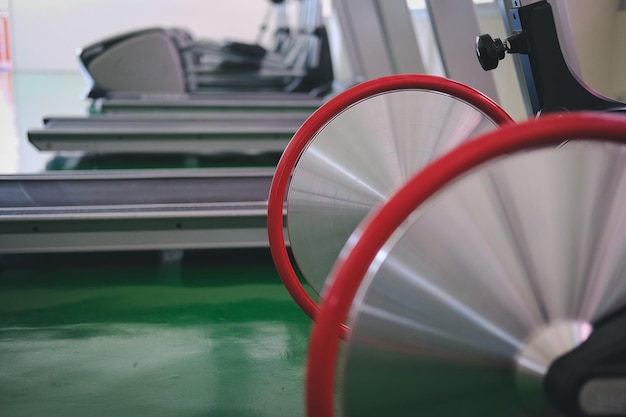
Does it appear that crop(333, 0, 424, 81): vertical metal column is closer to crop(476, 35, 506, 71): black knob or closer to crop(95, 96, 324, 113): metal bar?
crop(95, 96, 324, 113): metal bar

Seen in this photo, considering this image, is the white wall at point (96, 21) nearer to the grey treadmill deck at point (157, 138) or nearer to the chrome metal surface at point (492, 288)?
the grey treadmill deck at point (157, 138)

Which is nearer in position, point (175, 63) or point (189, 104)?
point (189, 104)

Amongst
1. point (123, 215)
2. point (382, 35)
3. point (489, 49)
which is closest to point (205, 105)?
point (382, 35)

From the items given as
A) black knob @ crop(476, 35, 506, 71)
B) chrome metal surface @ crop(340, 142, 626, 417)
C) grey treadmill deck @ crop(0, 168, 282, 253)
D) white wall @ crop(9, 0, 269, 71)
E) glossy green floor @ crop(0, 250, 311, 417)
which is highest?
white wall @ crop(9, 0, 269, 71)

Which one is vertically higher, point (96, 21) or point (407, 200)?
point (96, 21)

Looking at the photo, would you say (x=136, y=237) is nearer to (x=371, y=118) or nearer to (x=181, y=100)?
(x=371, y=118)

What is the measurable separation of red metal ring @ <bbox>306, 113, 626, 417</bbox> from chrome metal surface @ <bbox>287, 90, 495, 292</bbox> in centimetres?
87

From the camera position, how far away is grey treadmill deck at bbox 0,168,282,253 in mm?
2939

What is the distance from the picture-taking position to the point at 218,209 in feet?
10.1

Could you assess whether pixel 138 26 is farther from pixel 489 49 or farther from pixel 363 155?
pixel 489 49

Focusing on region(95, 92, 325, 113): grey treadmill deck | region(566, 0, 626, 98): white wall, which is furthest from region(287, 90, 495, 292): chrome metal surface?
region(95, 92, 325, 113): grey treadmill deck

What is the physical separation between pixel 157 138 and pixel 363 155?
11.2ft

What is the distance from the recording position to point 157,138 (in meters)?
5.07

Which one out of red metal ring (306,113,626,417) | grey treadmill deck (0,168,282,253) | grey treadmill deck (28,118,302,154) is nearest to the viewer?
red metal ring (306,113,626,417)
